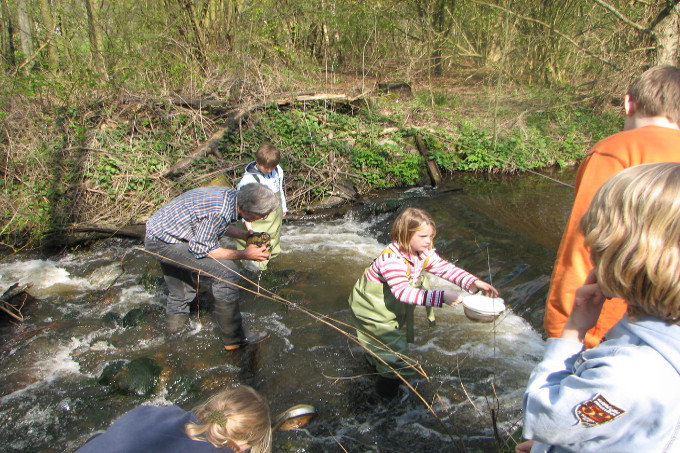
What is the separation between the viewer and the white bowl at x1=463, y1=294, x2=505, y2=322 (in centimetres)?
248

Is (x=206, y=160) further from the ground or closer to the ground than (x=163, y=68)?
closer to the ground

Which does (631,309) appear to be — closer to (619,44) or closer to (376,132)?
(376,132)

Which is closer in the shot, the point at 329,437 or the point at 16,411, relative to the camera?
the point at 329,437

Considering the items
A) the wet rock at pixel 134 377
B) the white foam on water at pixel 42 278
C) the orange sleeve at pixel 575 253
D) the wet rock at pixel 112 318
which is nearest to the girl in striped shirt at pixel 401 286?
the orange sleeve at pixel 575 253

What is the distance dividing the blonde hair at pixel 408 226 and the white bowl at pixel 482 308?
464 millimetres

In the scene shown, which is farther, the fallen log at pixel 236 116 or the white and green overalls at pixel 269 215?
the fallen log at pixel 236 116

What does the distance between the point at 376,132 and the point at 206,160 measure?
3529 millimetres

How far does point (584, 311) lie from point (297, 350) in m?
3.38

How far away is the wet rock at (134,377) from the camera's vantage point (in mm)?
3871

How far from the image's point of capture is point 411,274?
3.02m

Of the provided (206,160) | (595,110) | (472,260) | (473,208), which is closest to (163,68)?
(206,160)

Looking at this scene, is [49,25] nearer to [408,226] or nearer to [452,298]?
[408,226]

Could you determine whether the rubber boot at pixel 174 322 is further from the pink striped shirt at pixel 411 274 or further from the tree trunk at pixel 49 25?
the tree trunk at pixel 49 25

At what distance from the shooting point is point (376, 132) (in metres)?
10.1
